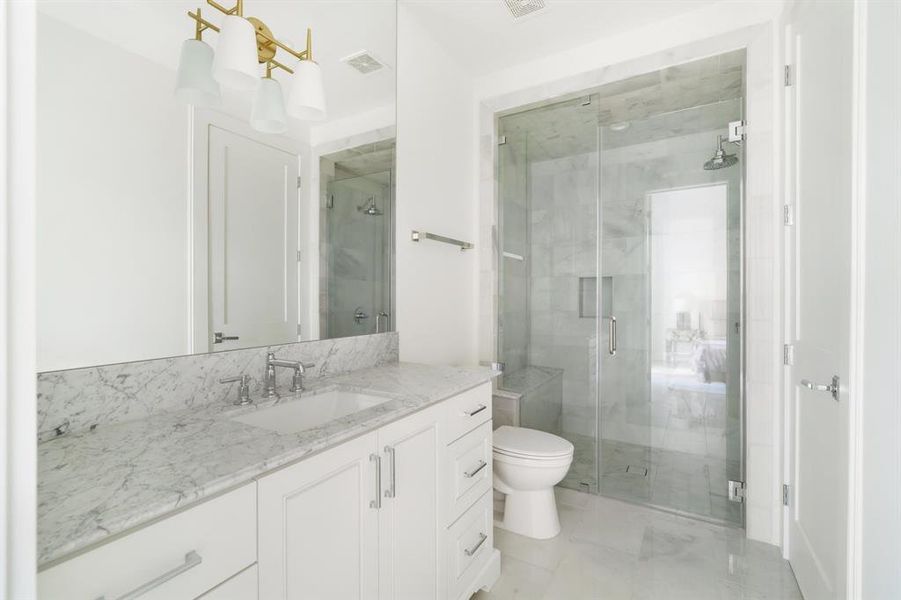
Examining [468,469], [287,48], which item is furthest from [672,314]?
[287,48]

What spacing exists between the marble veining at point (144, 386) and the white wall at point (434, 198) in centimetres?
76

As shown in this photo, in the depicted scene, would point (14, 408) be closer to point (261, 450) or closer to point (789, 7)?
point (261, 450)

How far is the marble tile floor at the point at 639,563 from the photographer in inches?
66.7

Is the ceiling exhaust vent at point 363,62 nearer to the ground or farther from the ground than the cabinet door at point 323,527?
farther from the ground

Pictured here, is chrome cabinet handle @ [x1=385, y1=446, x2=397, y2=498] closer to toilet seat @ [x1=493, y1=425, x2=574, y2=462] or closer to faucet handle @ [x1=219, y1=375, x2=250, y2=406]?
faucet handle @ [x1=219, y1=375, x2=250, y2=406]

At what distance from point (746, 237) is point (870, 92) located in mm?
1031

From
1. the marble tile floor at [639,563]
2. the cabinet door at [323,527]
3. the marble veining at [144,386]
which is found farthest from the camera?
the marble tile floor at [639,563]

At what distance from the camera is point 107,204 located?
1.06 metres

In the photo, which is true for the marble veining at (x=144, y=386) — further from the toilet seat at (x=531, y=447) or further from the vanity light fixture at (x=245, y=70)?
the toilet seat at (x=531, y=447)

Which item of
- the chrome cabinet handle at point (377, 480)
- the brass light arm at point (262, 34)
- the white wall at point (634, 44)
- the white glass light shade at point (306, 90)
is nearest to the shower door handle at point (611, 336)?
the white wall at point (634, 44)

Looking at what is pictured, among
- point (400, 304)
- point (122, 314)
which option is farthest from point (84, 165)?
point (400, 304)

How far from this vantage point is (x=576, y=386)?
2674 millimetres

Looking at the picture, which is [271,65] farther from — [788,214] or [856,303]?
[788,214]

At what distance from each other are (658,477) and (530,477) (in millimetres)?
926
